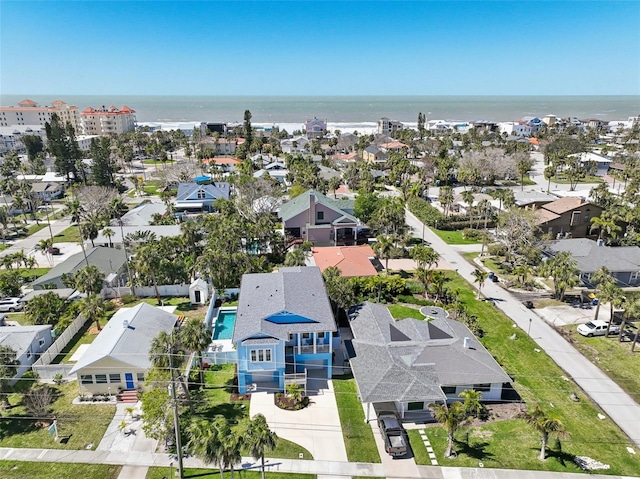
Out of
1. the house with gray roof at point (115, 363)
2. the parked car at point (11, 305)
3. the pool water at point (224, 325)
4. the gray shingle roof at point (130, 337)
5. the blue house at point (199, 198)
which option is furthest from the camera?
the blue house at point (199, 198)

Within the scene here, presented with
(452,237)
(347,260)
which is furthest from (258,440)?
(452,237)

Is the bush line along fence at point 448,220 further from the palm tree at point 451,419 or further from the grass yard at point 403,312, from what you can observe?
the palm tree at point 451,419

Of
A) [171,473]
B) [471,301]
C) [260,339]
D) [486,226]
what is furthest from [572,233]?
[171,473]

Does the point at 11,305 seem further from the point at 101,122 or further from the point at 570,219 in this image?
the point at 101,122

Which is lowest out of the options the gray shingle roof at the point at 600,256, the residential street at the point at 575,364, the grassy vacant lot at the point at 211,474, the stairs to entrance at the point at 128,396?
the grassy vacant lot at the point at 211,474

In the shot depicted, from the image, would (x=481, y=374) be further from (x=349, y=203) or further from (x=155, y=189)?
(x=155, y=189)

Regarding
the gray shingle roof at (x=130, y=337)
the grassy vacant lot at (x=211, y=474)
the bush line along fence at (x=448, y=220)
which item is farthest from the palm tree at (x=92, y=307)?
the bush line along fence at (x=448, y=220)
